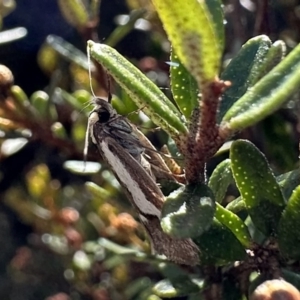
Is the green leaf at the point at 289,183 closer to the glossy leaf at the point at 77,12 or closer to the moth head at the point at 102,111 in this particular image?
the moth head at the point at 102,111

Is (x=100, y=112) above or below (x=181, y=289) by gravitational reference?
above

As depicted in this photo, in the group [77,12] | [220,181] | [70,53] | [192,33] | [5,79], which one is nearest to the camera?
[192,33]

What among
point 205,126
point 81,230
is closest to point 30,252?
point 81,230

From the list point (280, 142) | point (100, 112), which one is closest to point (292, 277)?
point (280, 142)

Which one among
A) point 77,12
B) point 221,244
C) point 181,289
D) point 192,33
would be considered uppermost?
point 192,33

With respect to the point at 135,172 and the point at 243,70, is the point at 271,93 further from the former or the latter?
the point at 135,172

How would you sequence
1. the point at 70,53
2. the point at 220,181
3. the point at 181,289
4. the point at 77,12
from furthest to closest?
the point at 70,53, the point at 77,12, the point at 181,289, the point at 220,181

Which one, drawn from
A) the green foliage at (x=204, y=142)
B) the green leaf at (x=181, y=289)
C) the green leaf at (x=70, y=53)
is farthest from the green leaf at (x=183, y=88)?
the green leaf at (x=70, y=53)
